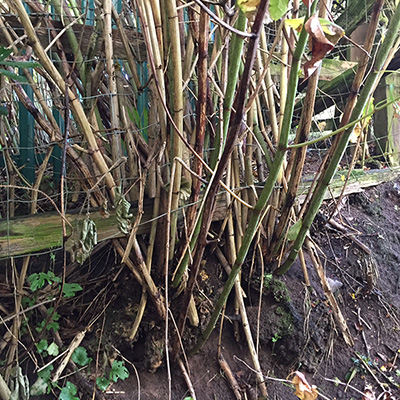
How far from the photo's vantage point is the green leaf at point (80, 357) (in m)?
1.19

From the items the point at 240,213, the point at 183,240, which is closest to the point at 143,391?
the point at 183,240

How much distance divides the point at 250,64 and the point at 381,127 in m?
2.32

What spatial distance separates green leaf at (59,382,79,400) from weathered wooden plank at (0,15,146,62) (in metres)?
1.16

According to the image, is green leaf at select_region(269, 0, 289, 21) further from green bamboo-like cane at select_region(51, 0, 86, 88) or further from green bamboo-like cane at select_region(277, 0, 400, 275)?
green bamboo-like cane at select_region(51, 0, 86, 88)

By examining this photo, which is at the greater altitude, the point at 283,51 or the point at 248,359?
the point at 283,51

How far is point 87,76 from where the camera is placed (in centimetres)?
120

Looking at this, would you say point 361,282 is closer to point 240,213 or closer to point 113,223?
point 240,213

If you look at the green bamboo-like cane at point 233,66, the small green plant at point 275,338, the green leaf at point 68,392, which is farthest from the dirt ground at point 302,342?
the green bamboo-like cane at point 233,66

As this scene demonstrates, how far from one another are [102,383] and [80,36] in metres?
1.21

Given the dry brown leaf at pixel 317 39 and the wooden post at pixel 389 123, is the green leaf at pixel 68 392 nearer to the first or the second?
the dry brown leaf at pixel 317 39

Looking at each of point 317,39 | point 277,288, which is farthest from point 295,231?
point 317,39

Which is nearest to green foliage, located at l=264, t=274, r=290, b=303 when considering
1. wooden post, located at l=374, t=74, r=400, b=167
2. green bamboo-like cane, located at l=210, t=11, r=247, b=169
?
green bamboo-like cane, located at l=210, t=11, r=247, b=169

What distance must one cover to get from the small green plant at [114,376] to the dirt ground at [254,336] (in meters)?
0.03

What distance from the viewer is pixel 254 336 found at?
1322mm
